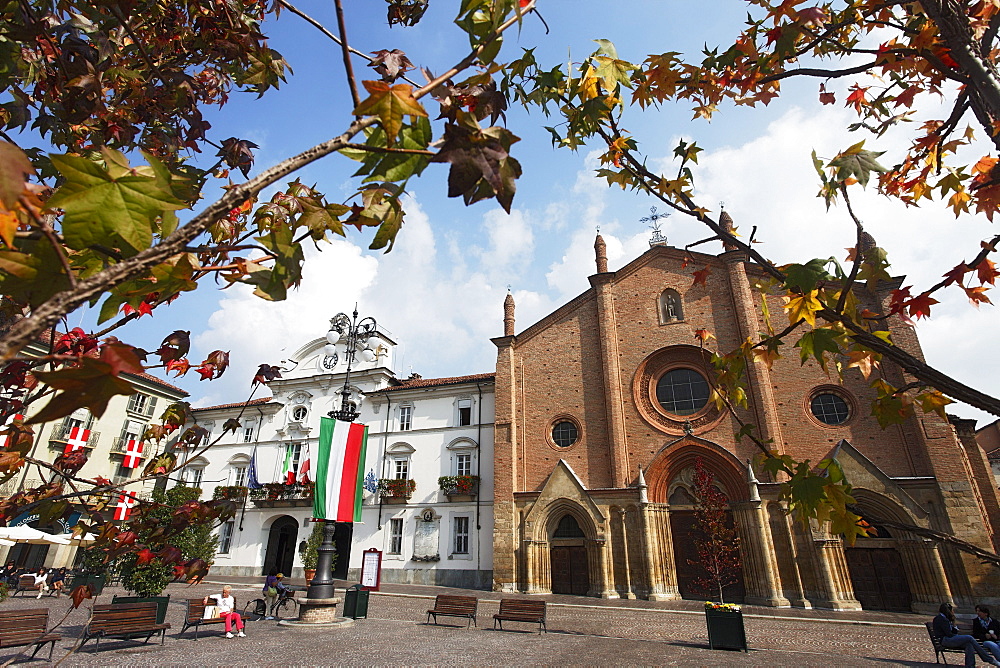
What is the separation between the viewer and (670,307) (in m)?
23.0

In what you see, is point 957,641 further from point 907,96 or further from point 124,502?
point 124,502

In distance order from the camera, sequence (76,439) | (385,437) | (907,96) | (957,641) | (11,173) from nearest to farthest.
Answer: (11,173) → (907,96) → (957,641) → (76,439) → (385,437)

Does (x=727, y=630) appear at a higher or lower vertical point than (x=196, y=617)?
lower

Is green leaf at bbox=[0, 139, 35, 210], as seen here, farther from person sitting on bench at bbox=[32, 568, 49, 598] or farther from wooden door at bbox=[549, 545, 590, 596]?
person sitting on bench at bbox=[32, 568, 49, 598]

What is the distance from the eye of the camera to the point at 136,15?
2969mm

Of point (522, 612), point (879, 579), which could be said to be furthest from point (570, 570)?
point (879, 579)

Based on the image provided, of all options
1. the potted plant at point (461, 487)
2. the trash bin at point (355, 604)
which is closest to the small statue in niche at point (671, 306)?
the potted plant at point (461, 487)

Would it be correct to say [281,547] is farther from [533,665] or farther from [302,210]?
[302,210]

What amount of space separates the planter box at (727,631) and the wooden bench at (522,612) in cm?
404

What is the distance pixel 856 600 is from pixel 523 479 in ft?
40.5

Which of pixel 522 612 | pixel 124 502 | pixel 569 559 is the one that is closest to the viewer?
pixel 124 502

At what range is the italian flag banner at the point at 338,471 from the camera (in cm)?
1248

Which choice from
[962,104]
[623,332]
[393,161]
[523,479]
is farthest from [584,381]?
[393,161]

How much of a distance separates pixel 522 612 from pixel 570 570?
7.76 metres
